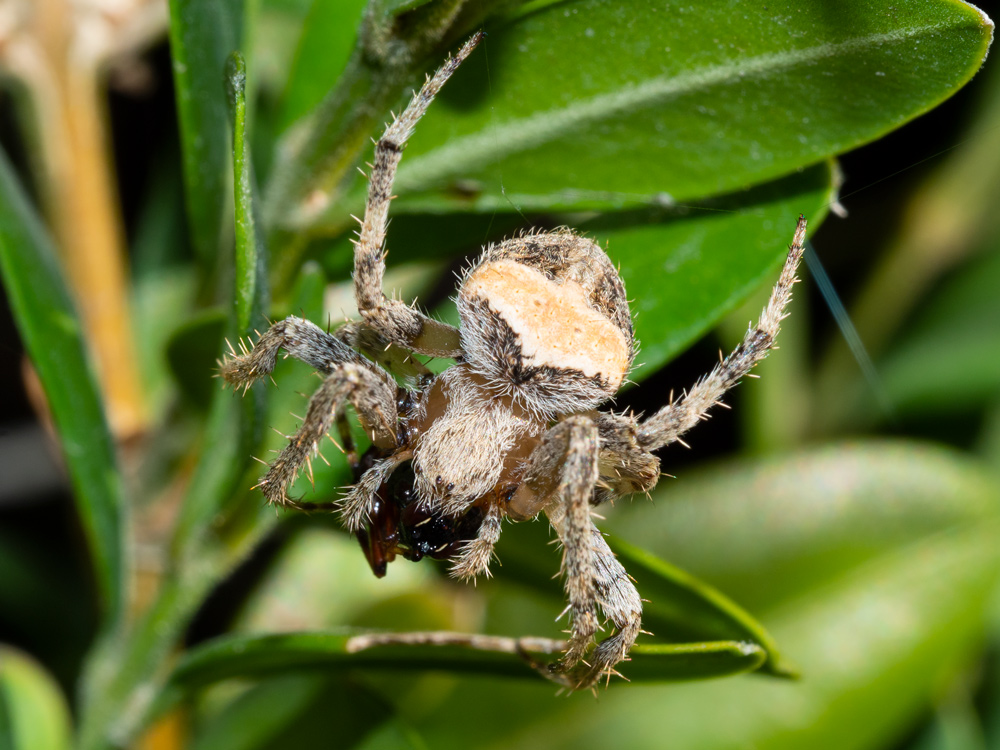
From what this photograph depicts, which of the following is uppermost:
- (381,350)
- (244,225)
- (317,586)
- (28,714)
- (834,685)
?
(244,225)

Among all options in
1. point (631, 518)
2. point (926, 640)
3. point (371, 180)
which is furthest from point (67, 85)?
point (926, 640)

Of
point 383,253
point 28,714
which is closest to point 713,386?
point 383,253

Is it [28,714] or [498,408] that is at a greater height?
[498,408]

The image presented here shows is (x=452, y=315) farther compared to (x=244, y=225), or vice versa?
(x=452, y=315)

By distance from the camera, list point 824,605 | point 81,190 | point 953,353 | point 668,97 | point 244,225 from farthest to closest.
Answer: point 953,353 < point 81,190 < point 824,605 < point 668,97 < point 244,225

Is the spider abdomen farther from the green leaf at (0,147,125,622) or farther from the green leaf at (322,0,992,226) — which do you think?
the green leaf at (0,147,125,622)

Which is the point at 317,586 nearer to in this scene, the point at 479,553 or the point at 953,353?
the point at 479,553

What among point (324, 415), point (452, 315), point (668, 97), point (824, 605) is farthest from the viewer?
point (824, 605)
